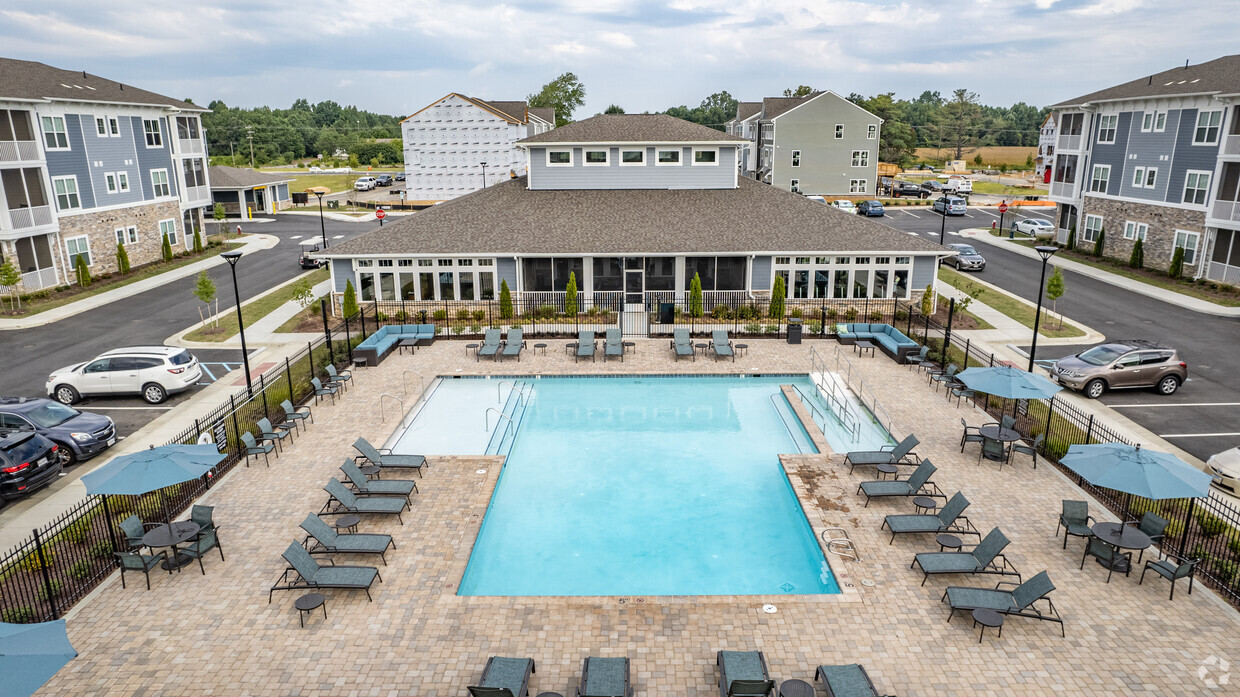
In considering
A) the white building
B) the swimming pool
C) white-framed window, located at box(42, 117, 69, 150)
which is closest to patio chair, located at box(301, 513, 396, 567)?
the swimming pool

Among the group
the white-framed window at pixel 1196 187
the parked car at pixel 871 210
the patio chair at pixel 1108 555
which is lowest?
the patio chair at pixel 1108 555

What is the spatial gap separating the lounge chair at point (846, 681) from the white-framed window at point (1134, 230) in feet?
136

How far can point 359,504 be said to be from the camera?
1510 centimetres

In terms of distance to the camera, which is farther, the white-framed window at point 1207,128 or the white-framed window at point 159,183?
the white-framed window at point 159,183

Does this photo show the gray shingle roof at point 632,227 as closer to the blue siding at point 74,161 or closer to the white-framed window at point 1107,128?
the blue siding at point 74,161

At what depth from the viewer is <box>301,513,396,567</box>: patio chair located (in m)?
13.4

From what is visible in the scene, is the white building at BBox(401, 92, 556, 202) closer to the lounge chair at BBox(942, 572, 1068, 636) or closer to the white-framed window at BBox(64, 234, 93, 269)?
the white-framed window at BBox(64, 234, 93, 269)

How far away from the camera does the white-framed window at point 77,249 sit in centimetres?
3834

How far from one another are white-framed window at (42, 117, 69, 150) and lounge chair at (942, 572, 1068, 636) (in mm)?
44705

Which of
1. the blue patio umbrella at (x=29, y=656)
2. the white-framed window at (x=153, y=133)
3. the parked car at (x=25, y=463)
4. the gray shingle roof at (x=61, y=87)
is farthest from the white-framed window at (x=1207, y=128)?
the white-framed window at (x=153, y=133)

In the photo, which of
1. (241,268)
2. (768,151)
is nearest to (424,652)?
(241,268)

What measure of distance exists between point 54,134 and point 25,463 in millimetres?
29460

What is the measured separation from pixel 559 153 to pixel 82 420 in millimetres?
23697

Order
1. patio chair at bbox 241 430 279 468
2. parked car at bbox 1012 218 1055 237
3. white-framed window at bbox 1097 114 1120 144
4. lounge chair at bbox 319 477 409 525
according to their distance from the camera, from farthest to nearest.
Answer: parked car at bbox 1012 218 1055 237 → white-framed window at bbox 1097 114 1120 144 → patio chair at bbox 241 430 279 468 → lounge chair at bbox 319 477 409 525
